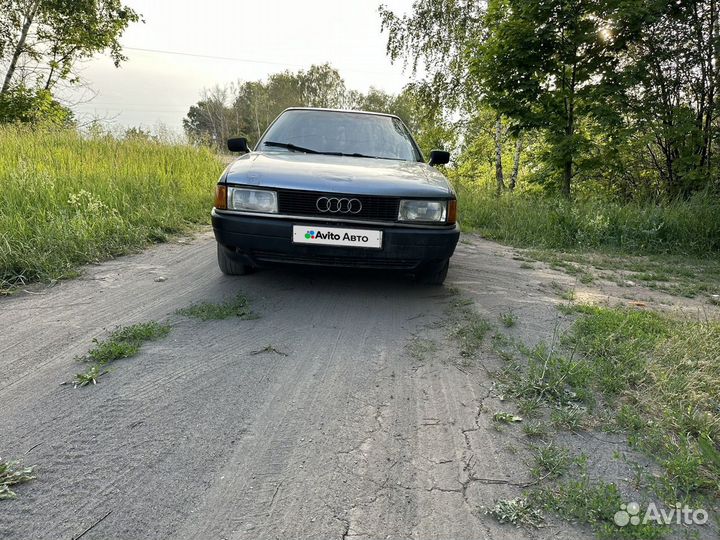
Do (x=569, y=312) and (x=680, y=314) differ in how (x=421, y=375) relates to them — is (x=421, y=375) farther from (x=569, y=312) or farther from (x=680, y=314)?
(x=680, y=314)

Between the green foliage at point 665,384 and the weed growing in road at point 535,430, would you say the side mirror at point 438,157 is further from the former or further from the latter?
the weed growing in road at point 535,430

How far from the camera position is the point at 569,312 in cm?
316

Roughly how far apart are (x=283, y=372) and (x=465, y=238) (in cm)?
482

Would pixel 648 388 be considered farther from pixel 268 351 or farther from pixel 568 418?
pixel 268 351

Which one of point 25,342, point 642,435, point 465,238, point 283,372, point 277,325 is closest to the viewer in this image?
point 642,435

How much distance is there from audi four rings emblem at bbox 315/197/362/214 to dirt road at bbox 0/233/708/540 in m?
0.72

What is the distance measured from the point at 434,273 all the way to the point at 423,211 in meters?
0.66

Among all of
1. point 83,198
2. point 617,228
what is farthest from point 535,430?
point 617,228

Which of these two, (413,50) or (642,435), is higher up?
(413,50)

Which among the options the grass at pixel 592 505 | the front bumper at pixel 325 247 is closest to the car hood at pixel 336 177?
the front bumper at pixel 325 247

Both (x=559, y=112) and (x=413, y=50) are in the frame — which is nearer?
(x=559, y=112)

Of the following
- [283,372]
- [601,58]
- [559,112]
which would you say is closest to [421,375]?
[283,372]

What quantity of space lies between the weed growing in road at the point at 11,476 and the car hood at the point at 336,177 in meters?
2.08

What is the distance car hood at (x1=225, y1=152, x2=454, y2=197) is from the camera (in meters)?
3.05
